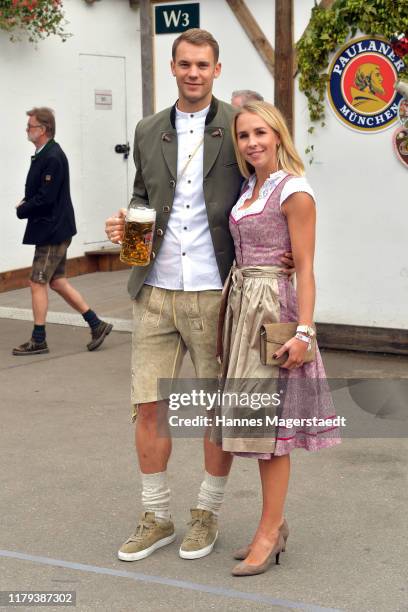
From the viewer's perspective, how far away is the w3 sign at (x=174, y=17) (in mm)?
8797

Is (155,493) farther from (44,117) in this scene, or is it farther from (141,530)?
(44,117)

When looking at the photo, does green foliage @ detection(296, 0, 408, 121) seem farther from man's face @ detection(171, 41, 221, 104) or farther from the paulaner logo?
man's face @ detection(171, 41, 221, 104)

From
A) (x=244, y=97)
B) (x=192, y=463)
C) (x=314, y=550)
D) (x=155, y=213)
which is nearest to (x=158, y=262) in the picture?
(x=155, y=213)

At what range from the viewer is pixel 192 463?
5.81 meters

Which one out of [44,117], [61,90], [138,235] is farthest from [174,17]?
[138,235]

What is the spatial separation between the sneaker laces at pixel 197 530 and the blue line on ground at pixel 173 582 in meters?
0.26

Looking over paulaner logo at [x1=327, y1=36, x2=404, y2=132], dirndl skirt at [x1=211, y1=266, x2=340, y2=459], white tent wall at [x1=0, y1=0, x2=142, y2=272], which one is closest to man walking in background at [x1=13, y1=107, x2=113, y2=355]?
paulaner logo at [x1=327, y1=36, x2=404, y2=132]

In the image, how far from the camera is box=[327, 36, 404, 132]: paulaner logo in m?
7.74

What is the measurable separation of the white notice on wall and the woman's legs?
8704mm

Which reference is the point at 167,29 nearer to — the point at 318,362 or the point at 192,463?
the point at 192,463

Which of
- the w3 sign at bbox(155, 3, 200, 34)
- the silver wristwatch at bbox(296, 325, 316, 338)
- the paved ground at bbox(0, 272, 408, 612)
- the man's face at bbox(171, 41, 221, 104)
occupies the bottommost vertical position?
the paved ground at bbox(0, 272, 408, 612)

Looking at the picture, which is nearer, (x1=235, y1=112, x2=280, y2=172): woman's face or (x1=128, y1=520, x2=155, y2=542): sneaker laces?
(x1=235, y1=112, x2=280, y2=172): woman's face

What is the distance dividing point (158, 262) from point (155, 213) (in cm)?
22

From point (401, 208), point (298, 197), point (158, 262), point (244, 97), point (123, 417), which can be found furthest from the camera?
point (401, 208)
